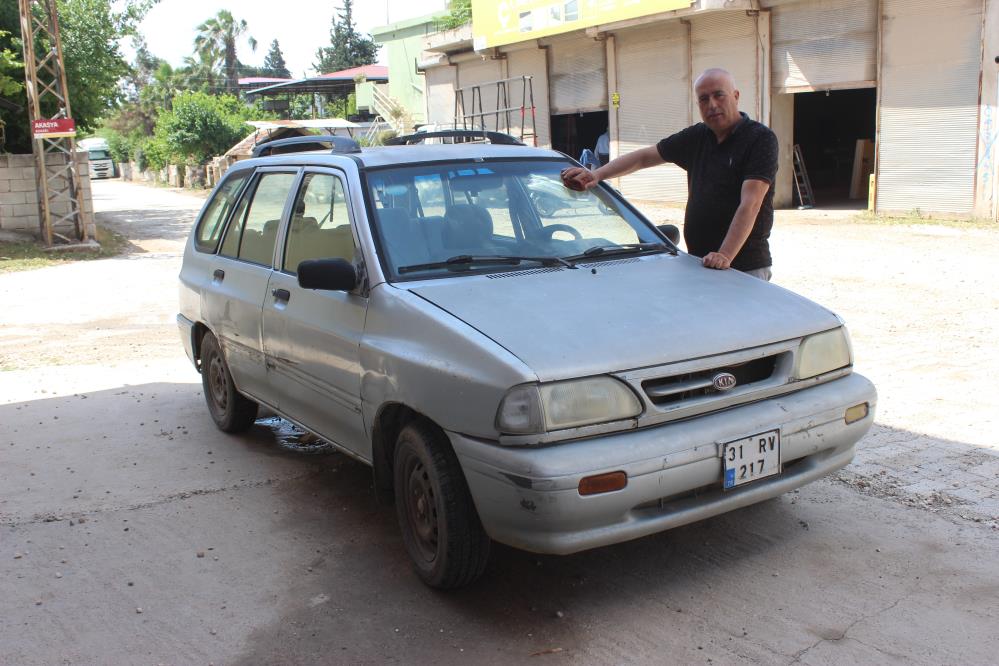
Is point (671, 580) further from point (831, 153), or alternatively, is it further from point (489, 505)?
point (831, 153)

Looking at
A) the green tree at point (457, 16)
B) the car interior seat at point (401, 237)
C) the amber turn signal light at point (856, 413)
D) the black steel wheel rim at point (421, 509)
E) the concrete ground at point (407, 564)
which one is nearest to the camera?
the concrete ground at point (407, 564)

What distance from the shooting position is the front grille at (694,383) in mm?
3443

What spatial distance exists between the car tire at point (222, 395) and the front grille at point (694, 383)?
10.5 ft

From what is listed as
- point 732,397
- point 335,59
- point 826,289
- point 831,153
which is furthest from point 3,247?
point 335,59

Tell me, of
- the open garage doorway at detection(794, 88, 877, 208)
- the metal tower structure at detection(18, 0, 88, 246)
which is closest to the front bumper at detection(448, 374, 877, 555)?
the metal tower structure at detection(18, 0, 88, 246)

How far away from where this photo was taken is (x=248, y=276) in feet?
17.5

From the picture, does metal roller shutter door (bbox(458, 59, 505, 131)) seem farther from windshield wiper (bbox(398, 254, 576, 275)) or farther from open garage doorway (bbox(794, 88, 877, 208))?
windshield wiper (bbox(398, 254, 576, 275))

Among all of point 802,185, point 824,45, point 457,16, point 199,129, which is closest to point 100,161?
point 199,129

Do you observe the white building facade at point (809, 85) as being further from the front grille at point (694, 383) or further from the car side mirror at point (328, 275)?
the car side mirror at point (328, 275)

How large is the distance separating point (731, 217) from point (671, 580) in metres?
2.10

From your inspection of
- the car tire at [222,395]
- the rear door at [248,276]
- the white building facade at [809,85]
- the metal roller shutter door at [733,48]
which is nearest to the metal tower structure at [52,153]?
the white building facade at [809,85]

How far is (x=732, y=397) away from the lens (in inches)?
140

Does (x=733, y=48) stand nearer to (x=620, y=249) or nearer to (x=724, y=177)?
(x=724, y=177)

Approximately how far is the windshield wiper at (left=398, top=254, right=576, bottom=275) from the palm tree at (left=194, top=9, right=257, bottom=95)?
84187 millimetres
